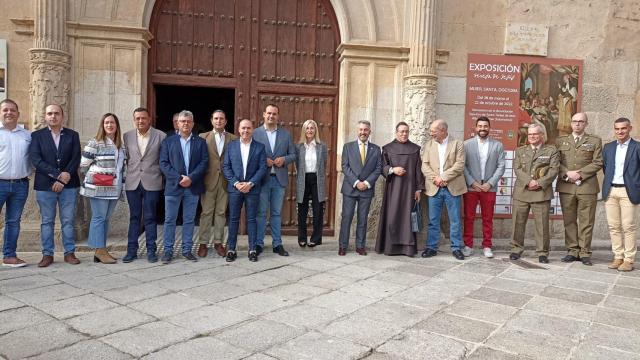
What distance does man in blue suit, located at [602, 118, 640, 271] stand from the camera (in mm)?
5305

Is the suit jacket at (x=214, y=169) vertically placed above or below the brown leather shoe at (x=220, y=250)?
above

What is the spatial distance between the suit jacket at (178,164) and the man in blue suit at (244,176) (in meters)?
0.29

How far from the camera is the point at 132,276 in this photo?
4.45 m

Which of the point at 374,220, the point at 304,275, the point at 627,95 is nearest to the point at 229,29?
the point at 374,220

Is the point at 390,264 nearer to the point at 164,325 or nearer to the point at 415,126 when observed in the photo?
the point at 415,126

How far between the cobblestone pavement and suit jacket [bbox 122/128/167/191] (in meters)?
0.92

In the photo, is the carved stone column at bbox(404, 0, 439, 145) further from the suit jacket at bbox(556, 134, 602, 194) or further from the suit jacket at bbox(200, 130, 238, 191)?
the suit jacket at bbox(200, 130, 238, 191)

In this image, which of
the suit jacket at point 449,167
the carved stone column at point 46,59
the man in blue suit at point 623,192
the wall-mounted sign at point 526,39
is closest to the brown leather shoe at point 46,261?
Result: the carved stone column at point 46,59

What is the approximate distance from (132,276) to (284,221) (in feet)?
9.54

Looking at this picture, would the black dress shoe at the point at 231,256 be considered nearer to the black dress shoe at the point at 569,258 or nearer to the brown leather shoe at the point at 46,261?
the brown leather shoe at the point at 46,261

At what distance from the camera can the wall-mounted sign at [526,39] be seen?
22.5 ft

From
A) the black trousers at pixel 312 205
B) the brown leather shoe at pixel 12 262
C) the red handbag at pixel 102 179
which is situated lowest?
the brown leather shoe at pixel 12 262

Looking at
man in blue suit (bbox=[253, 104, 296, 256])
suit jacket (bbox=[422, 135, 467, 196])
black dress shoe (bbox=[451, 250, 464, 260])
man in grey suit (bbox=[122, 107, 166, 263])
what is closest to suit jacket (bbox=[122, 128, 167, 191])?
man in grey suit (bbox=[122, 107, 166, 263])

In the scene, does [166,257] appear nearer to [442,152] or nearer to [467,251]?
[442,152]
